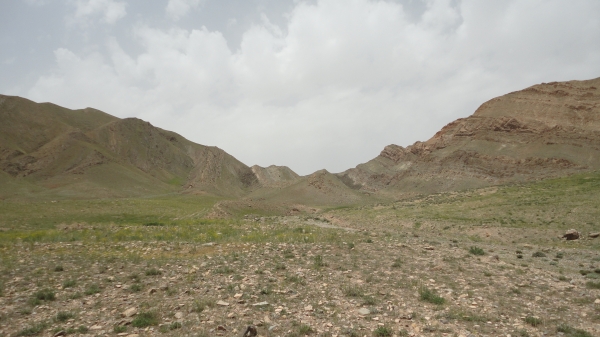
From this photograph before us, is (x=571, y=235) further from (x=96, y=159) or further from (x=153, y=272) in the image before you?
(x=96, y=159)

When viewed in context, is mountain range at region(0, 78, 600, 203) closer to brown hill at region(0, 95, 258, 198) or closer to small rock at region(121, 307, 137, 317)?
brown hill at region(0, 95, 258, 198)

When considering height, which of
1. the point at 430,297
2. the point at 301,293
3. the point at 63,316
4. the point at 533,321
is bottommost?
the point at 533,321

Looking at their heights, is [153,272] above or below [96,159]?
below

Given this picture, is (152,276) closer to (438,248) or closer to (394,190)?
(438,248)

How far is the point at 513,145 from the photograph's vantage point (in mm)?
93562

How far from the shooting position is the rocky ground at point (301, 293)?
830 cm

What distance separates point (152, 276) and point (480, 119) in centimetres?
11247

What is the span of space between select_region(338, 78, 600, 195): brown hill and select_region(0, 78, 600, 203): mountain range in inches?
9.5

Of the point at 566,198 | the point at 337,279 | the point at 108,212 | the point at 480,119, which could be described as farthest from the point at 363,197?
the point at 337,279

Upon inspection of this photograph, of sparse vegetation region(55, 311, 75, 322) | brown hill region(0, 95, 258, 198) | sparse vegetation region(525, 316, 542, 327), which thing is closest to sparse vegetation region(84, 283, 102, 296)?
sparse vegetation region(55, 311, 75, 322)

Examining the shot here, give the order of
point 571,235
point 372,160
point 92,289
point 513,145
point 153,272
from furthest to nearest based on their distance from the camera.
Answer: point 372,160, point 513,145, point 571,235, point 153,272, point 92,289

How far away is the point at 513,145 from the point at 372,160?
49.3m

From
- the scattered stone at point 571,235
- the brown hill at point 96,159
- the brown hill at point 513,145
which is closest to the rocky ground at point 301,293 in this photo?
the scattered stone at point 571,235

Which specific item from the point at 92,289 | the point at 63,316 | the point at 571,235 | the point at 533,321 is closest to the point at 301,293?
the point at 533,321
